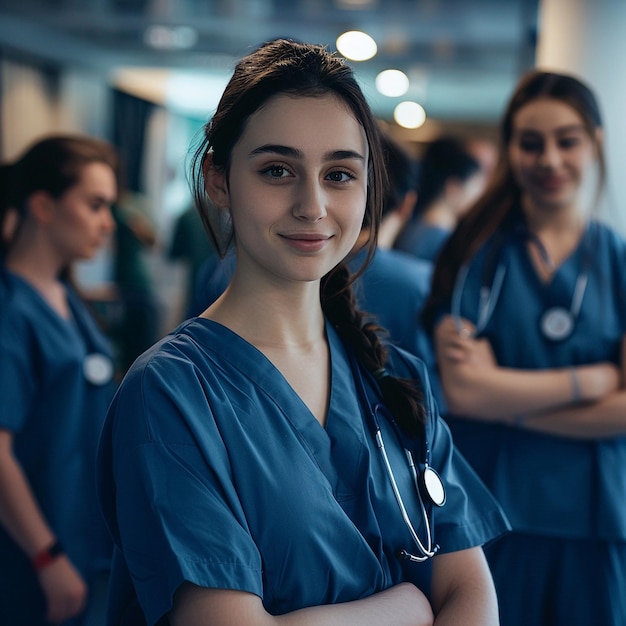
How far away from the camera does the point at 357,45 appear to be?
618cm

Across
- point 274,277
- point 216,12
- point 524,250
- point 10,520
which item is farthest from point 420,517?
point 216,12

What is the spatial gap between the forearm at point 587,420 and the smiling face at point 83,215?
1.16 metres

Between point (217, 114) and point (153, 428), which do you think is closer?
point (153, 428)

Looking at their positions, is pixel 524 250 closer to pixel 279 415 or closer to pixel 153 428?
pixel 279 415

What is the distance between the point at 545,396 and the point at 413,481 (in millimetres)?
646

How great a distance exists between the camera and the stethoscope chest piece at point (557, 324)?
1.70 m

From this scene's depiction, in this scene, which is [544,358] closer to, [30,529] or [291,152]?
[291,152]

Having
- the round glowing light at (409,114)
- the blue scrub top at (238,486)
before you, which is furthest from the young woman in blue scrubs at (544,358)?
the round glowing light at (409,114)

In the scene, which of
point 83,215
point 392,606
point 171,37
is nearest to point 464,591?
point 392,606

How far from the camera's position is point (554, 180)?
1756mm

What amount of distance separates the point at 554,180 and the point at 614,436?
0.52 metres

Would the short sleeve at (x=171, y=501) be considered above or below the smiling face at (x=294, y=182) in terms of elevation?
below

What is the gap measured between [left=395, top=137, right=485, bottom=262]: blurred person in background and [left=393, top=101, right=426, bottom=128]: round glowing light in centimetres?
519

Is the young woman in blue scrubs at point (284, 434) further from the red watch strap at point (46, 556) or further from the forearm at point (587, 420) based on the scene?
the red watch strap at point (46, 556)
